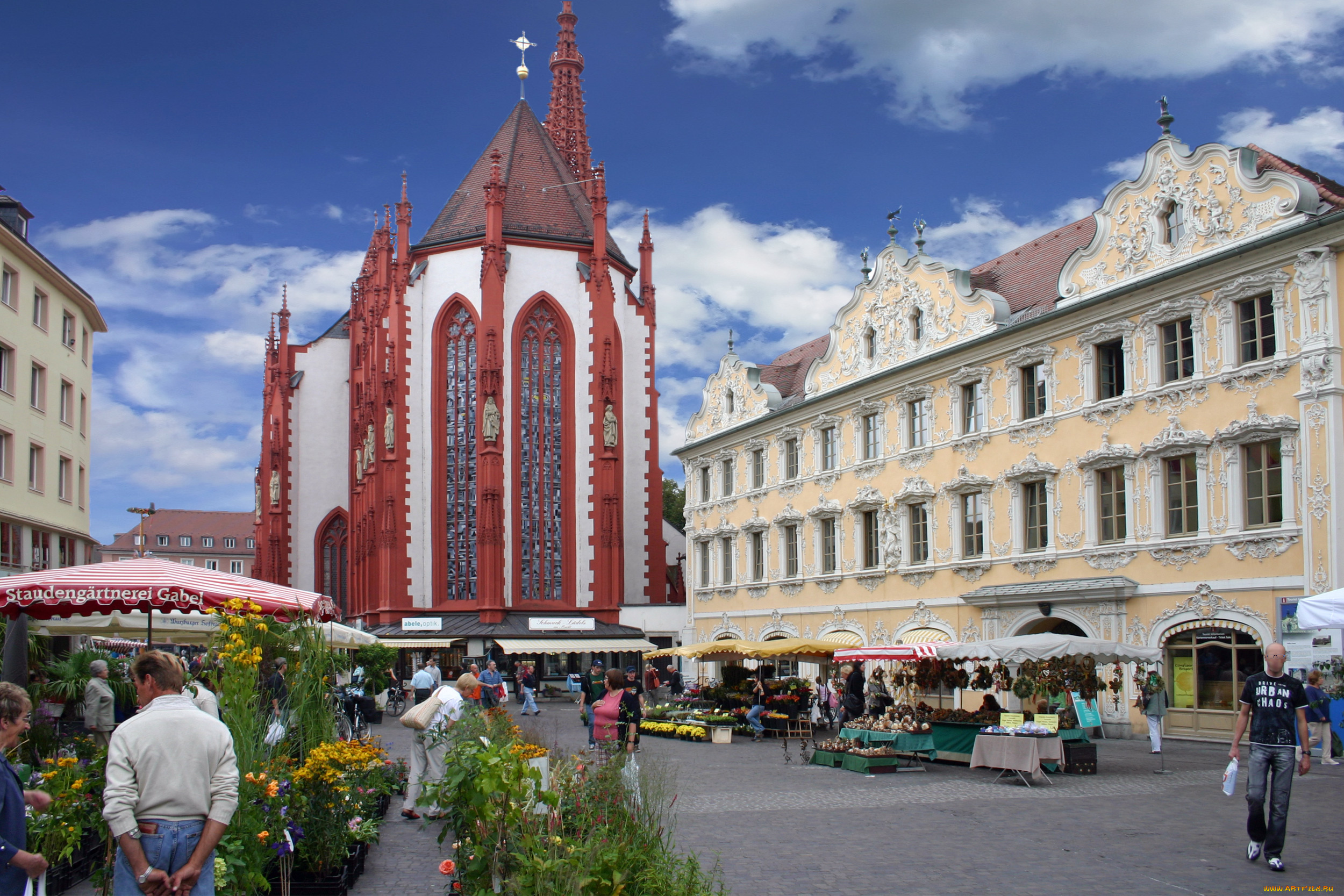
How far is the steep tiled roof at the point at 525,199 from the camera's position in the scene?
54.0 m

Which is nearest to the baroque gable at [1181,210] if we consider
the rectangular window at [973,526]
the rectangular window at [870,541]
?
the rectangular window at [973,526]

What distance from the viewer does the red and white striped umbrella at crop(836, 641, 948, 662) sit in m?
21.6

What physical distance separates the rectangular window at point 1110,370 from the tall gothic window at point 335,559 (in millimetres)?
44344

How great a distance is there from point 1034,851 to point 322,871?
600cm

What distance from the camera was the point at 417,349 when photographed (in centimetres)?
5272

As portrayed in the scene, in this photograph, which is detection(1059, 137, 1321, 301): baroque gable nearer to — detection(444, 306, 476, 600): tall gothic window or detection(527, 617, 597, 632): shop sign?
detection(527, 617, 597, 632): shop sign

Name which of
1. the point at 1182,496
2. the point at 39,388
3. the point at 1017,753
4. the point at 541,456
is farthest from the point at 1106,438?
the point at 541,456

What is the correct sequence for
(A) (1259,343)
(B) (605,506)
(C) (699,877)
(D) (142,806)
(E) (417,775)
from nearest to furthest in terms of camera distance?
(D) (142,806) → (C) (699,877) → (E) (417,775) → (A) (1259,343) → (B) (605,506)

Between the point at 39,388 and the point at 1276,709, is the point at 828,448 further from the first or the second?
the point at 1276,709

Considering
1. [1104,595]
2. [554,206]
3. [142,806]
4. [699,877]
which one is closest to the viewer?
[142,806]

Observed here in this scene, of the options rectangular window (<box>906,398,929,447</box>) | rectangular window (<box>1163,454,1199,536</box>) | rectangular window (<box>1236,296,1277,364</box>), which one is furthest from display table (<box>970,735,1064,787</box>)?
rectangular window (<box>906,398,929,447</box>)

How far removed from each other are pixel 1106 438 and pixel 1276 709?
1694 centimetres

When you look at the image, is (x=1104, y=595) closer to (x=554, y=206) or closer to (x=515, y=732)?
(x=515, y=732)

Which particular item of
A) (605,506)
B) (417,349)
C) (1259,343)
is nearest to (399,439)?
(417,349)
